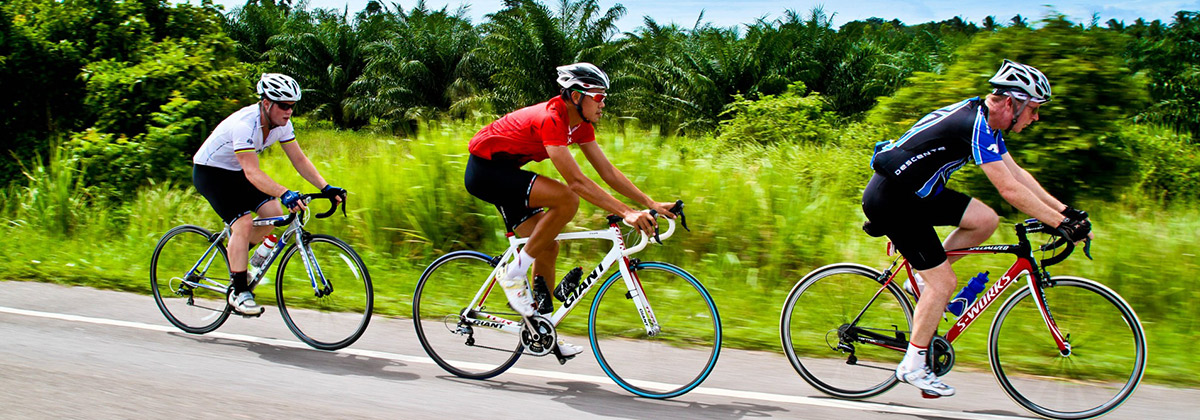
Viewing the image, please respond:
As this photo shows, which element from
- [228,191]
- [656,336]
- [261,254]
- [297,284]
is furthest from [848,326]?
[228,191]

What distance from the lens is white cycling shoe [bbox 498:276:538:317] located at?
500 cm

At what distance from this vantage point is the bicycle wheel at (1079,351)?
442 cm

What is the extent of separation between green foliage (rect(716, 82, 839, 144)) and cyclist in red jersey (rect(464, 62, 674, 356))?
1028 centimetres

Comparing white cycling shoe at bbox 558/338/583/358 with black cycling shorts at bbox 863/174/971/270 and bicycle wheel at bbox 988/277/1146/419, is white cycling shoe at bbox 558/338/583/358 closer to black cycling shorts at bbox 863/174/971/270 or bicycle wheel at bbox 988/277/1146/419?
black cycling shorts at bbox 863/174/971/270

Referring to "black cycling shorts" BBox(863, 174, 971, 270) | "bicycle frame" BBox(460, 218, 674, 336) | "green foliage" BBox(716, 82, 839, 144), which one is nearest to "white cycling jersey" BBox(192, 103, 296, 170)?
"bicycle frame" BBox(460, 218, 674, 336)

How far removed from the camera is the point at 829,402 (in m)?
4.74

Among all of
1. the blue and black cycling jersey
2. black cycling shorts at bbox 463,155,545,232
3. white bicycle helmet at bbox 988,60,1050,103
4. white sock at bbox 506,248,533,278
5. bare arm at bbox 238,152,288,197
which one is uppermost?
white bicycle helmet at bbox 988,60,1050,103

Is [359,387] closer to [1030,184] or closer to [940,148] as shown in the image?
[940,148]

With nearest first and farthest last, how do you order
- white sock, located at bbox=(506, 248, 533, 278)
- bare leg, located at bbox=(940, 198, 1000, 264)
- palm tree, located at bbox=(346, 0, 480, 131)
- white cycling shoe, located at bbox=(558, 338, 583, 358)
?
bare leg, located at bbox=(940, 198, 1000, 264), white sock, located at bbox=(506, 248, 533, 278), white cycling shoe, located at bbox=(558, 338, 583, 358), palm tree, located at bbox=(346, 0, 480, 131)

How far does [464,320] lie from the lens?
5262 millimetres

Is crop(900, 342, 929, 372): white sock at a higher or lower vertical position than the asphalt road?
higher

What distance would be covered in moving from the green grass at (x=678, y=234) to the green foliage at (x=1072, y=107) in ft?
1.27

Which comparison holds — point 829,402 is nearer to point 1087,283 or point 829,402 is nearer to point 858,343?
point 858,343

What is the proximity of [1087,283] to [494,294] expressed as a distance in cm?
321
